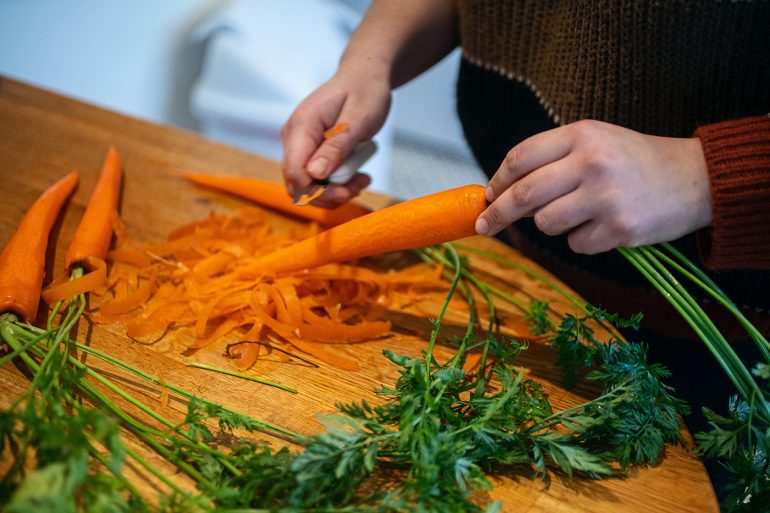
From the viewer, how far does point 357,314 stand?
1442 mm

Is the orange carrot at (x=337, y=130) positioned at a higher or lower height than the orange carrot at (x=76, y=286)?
higher

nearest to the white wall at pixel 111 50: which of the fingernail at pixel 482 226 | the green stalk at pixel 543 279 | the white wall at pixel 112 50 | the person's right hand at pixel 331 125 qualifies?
the white wall at pixel 112 50

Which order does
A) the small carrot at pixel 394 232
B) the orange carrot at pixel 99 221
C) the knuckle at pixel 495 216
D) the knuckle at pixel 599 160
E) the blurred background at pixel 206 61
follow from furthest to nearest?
1. the blurred background at pixel 206 61
2. the orange carrot at pixel 99 221
3. the small carrot at pixel 394 232
4. the knuckle at pixel 495 216
5. the knuckle at pixel 599 160

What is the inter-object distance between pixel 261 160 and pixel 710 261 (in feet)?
4.29

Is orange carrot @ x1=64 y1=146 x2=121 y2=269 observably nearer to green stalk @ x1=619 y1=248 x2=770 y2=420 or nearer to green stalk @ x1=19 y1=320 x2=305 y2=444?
green stalk @ x1=19 y1=320 x2=305 y2=444

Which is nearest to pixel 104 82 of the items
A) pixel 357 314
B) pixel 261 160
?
pixel 261 160

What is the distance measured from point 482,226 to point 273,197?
0.76 metres

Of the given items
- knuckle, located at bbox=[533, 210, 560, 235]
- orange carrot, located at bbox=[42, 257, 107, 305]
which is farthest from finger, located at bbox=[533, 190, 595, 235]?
orange carrot, located at bbox=[42, 257, 107, 305]

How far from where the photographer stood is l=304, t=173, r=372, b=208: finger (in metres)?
1.54

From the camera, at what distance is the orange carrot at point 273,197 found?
1646 millimetres

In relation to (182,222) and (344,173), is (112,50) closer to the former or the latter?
(182,222)

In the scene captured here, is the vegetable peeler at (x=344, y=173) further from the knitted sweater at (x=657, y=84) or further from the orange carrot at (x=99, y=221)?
the orange carrot at (x=99, y=221)

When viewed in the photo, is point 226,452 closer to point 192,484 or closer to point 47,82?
point 192,484

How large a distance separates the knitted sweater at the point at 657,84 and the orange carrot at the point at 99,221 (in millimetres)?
994
